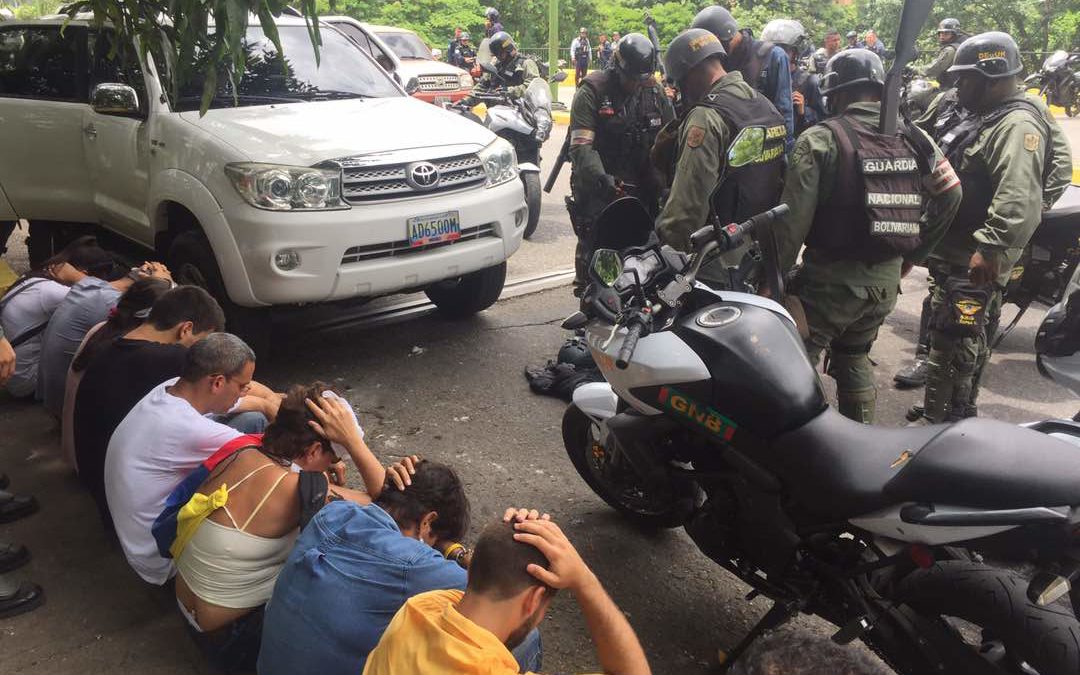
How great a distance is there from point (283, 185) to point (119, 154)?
5.36ft

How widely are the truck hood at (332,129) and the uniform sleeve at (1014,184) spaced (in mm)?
2678

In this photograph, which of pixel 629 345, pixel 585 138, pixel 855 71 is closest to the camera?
pixel 629 345

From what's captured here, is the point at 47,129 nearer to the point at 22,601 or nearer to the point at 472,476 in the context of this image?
the point at 22,601

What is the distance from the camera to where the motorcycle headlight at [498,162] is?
486 centimetres

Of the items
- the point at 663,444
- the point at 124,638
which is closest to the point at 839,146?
the point at 663,444

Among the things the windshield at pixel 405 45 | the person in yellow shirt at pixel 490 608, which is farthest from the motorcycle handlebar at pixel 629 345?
the windshield at pixel 405 45

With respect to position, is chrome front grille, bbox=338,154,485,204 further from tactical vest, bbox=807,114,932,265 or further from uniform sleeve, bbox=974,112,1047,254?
uniform sleeve, bbox=974,112,1047,254

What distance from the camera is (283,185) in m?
4.09

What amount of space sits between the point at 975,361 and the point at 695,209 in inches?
64.7

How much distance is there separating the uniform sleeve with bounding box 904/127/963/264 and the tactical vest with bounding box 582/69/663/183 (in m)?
2.19

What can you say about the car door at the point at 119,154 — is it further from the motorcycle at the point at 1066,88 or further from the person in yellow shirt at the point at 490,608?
the motorcycle at the point at 1066,88

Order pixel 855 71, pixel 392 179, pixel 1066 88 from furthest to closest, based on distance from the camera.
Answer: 1. pixel 1066 88
2. pixel 392 179
3. pixel 855 71

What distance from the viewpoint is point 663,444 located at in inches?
111

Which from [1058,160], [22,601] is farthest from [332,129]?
[1058,160]
